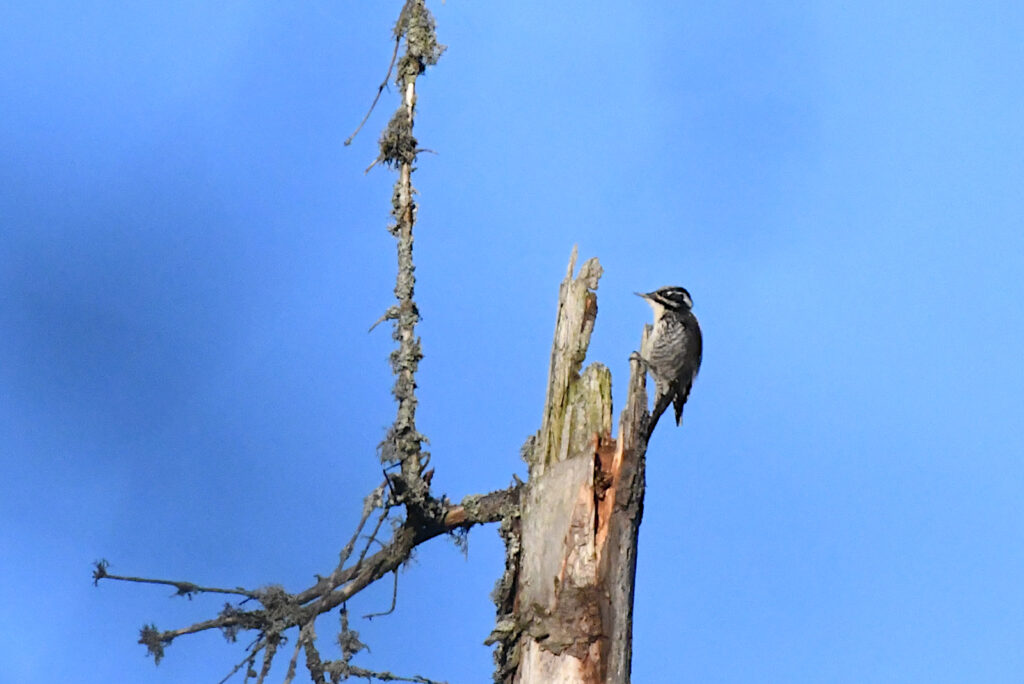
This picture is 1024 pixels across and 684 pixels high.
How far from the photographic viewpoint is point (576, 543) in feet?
14.1

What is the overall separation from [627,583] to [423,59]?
272 centimetres

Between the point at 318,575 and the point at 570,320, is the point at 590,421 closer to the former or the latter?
the point at 570,320

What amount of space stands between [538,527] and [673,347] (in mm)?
2362

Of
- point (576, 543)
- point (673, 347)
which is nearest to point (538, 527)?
point (576, 543)

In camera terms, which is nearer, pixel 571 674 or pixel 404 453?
pixel 571 674

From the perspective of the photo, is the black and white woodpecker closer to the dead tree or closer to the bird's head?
the bird's head

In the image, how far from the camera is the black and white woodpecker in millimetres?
6371

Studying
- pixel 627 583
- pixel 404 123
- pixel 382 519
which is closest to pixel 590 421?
pixel 627 583

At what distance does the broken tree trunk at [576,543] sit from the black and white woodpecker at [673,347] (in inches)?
62.8

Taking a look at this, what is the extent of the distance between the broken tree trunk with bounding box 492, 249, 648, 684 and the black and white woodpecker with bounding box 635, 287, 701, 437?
5.23ft

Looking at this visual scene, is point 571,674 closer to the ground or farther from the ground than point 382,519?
closer to the ground

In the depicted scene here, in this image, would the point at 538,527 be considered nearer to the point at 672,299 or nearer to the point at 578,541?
the point at 578,541

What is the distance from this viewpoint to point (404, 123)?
512 cm

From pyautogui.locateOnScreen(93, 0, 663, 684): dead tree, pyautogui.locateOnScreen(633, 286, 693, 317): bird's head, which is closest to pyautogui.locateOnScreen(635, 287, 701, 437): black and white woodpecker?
pyautogui.locateOnScreen(633, 286, 693, 317): bird's head
